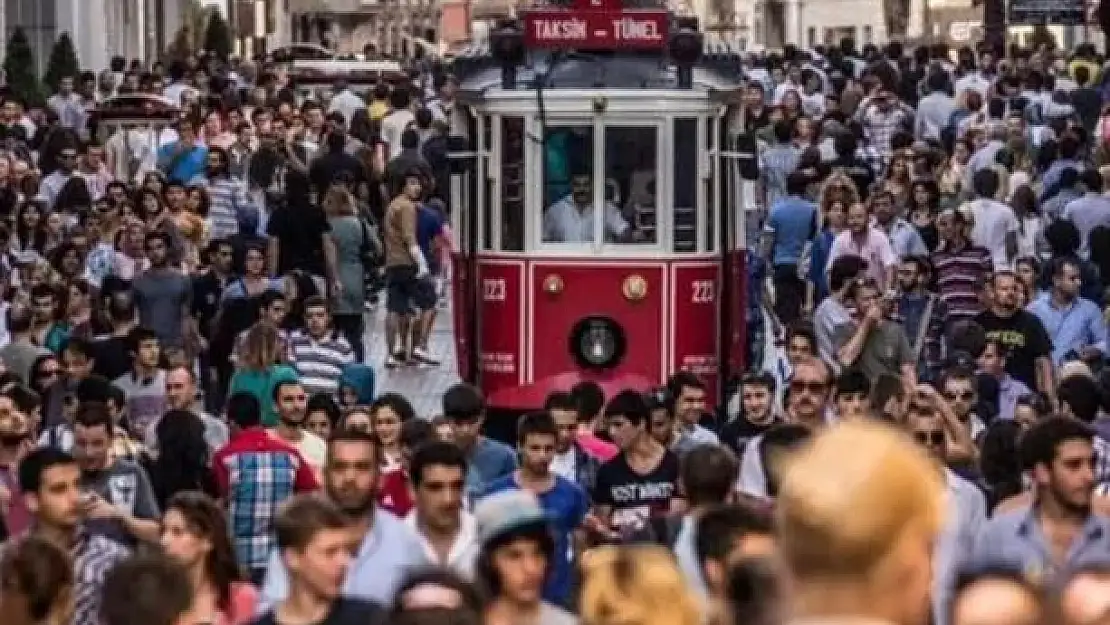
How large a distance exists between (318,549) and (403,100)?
29503mm

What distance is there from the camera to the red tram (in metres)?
20.4

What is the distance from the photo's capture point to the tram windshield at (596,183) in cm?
2038

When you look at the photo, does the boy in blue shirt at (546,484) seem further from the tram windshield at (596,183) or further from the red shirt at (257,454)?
the tram windshield at (596,183)

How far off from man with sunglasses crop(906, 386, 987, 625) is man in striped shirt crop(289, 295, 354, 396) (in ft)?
16.2

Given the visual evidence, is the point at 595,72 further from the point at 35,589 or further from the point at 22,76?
the point at 22,76

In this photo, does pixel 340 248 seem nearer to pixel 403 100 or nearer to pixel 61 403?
pixel 61 403

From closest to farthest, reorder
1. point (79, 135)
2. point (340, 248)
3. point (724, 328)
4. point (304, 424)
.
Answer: point (304, 424)
point (724, 328)
point (340, 248)
point (79, 135)

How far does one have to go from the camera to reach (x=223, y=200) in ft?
92.8

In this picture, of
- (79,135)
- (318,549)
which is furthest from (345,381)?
(79,135)

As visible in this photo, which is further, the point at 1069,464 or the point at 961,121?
the point at 961,121

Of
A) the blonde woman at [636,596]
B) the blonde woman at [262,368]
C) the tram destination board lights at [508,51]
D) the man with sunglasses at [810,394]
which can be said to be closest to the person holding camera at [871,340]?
the tram destination board lights at [508,51]

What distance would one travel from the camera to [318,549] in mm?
9078

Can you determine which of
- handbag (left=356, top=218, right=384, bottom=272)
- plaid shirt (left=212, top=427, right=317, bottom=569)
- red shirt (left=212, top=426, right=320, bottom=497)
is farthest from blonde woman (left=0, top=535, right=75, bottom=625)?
handbag (left=356, top=218, right=384, bottom=272)

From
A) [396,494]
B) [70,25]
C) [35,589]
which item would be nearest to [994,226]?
[396,494]
